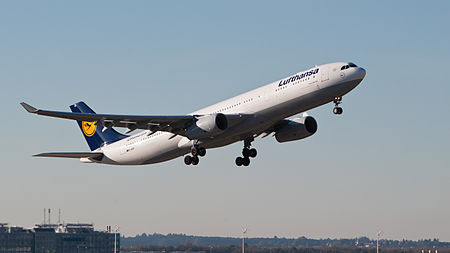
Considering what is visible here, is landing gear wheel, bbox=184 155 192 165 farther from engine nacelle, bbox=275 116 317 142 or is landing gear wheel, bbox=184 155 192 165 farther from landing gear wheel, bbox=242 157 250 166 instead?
engine nacelle, bbox=275 116 317 142

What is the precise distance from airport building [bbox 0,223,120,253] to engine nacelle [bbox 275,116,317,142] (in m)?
97.7

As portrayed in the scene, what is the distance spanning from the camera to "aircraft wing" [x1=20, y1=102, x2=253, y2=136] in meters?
57.4

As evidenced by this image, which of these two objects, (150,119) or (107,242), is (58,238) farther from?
(150,119)

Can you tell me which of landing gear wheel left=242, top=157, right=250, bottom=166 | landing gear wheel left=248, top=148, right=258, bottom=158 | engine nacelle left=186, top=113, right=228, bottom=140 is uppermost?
engine nacelle left=186, top=113, right=228, bottom=140

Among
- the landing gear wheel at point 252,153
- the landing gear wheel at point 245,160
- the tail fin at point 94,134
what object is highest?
the tail fin at point 94,134

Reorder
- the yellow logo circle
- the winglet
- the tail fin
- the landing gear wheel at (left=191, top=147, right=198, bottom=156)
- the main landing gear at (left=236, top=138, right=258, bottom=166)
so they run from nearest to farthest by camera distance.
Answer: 1. the winglet
2. the landing gear wheel at (left=191, top=147, right=198, bottom=156)
3. the main landing gear at (left=236, top=138, right=258, bottom=166)
4. the tail fin
5. the yellow logo circle

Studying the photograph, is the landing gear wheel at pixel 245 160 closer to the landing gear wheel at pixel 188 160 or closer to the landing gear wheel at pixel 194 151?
the landing gear wheel at pixel 188 160

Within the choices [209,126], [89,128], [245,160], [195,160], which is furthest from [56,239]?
[209,126]

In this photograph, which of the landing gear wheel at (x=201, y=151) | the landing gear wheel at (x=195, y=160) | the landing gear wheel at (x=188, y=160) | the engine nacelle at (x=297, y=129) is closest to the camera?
the landing gear wheel at (x=201, y=151)

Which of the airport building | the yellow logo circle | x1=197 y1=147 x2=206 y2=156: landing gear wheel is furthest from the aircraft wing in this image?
the airport building

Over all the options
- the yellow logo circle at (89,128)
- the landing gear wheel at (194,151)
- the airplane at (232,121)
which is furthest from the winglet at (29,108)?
the yellow logo circle at (89,128)

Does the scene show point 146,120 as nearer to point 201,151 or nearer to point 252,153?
point 201,151

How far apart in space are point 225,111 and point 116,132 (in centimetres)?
1702

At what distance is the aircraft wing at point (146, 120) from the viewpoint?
57.4 metres
